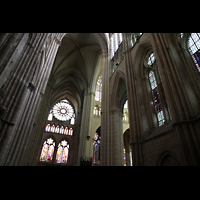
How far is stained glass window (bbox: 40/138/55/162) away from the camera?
71.2ft

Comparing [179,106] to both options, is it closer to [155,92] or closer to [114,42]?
[155,92]

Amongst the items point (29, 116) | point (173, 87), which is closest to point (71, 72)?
point (29, 116)

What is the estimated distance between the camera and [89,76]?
2020 cm

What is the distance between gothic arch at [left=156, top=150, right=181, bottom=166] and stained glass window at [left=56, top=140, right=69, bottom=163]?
2072cm

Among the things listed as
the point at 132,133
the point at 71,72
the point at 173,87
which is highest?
the point at 71,72

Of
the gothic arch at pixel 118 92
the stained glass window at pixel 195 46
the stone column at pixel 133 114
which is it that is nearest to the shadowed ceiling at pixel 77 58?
the gothic arch at pixel 118 92

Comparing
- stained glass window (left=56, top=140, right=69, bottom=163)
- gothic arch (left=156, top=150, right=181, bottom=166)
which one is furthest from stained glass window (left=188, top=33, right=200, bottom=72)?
stained glass window (left=56, top=140, right=69, bottom=163)

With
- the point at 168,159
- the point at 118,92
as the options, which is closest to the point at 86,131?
the point at 118,92

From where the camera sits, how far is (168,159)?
5219 mm

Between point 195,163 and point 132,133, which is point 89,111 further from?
point 195,163

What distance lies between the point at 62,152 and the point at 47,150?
2509mm

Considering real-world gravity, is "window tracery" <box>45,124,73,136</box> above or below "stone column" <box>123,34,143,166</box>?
above

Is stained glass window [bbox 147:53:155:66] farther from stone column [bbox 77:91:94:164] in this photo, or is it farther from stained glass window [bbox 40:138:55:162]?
stained glass window [bbox 40:138:55:162]
